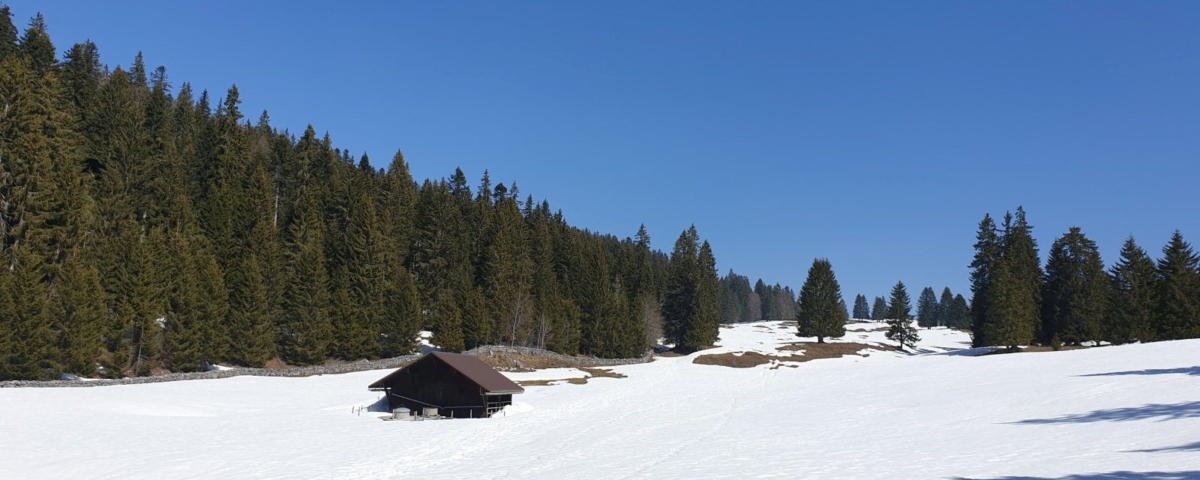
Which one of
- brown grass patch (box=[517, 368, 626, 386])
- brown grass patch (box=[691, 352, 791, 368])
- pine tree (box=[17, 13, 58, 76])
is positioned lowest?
brown grass patch (box=[517, 368, 626, 386])

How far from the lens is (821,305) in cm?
9725

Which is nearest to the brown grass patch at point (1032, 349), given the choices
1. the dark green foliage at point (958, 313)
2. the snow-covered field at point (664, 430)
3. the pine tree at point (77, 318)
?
the snow-covered field at point (664, 430)

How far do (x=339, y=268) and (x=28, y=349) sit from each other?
100.0 ft

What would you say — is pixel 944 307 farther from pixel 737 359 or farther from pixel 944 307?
pixel 737 359

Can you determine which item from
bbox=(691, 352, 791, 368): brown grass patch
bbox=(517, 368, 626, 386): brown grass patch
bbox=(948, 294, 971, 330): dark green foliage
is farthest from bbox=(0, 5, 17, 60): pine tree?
bbox=(948, 294, 971, 330): dark green foliage

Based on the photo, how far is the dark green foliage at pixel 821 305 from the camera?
96938 mm

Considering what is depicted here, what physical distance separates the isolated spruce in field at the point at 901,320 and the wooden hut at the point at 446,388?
67.6 meters

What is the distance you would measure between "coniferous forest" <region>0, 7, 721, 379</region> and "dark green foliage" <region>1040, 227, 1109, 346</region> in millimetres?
39074

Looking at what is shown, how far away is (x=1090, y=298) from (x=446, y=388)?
66.8m

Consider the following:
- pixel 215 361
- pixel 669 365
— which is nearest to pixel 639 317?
pixel 669 365

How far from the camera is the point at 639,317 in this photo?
286 ft

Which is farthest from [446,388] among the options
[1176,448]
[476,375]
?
[1176,448]

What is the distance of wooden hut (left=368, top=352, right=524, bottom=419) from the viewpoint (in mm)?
43219

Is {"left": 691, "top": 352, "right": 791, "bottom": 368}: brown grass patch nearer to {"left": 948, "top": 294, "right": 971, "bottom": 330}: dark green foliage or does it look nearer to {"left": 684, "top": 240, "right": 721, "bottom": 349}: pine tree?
{"left": 684, "top": 240, "right": 721, "bottom": 349}: pine tree
